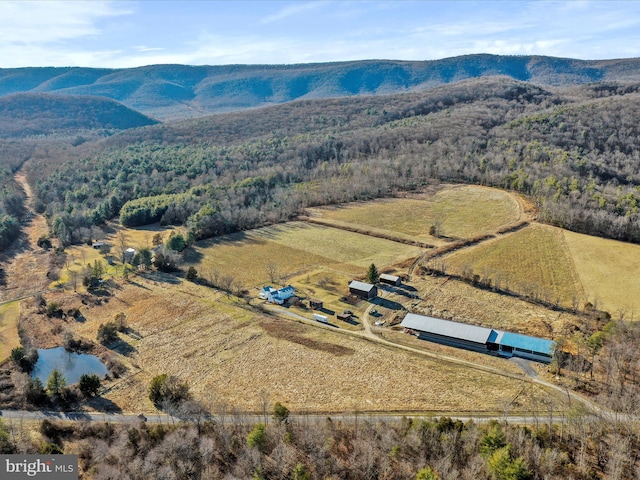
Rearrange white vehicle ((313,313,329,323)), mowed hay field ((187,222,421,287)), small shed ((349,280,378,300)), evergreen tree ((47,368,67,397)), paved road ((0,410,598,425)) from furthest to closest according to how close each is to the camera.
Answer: mowed hay field ((187,222,421,287)) → small shed ((349,280,378,300)) → white vehicle ((313,313,329,323)) → evergreen tree ((47,368,67,397)) → paved road ((0,410,598,425))

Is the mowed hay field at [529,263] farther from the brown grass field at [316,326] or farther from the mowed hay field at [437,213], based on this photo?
the mowed hay field at [437,213]

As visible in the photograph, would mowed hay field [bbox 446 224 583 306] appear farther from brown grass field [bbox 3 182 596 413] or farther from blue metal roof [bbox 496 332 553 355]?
blue metal roof [bbox 496 332 553 355]

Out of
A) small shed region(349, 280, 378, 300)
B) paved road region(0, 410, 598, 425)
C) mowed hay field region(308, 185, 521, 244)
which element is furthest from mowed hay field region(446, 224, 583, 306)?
paved road region(0, 410, 598, 425)

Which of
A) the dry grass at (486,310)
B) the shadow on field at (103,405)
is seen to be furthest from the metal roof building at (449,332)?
the shadow on field at (103,405)

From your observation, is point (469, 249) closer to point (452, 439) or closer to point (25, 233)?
point (452, 439)

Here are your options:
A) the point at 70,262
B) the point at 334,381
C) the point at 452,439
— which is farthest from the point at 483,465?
the point at 70,262
